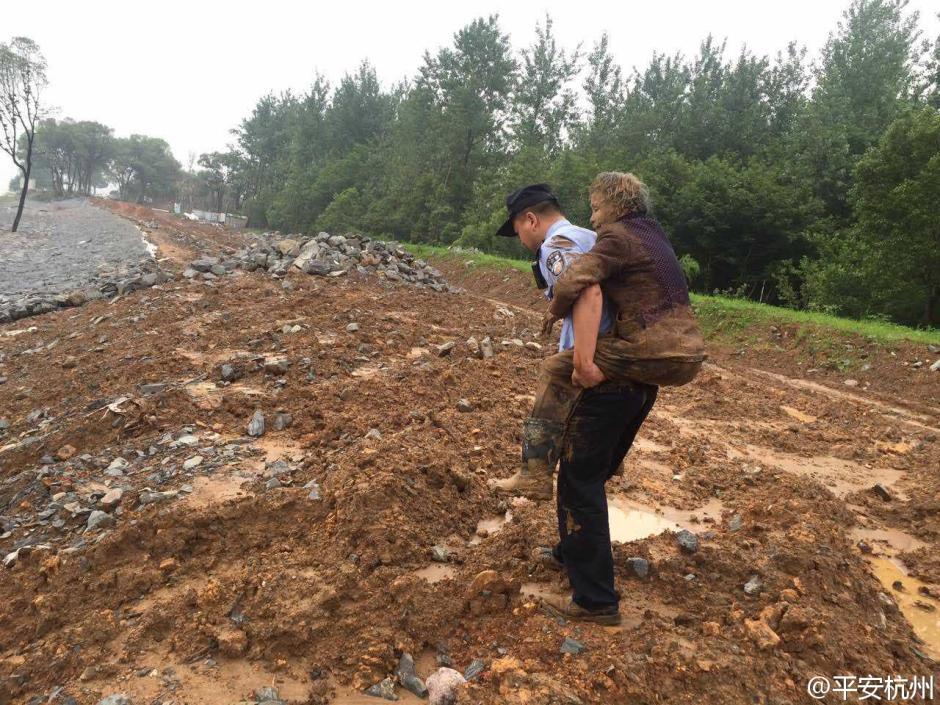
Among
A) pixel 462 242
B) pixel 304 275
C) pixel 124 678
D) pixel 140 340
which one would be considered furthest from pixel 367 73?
pixel 124 678

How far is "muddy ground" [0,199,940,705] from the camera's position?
8.11 ft

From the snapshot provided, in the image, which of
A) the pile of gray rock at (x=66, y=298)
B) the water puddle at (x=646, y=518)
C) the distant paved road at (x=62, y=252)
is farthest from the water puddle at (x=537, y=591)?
the distant paved road at (x=62, y=252)

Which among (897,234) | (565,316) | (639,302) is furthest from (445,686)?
(897,234)

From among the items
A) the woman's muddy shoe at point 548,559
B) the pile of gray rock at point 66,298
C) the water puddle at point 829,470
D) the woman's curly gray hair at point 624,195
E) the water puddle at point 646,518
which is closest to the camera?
the woman's curly gray hair at point 624,195

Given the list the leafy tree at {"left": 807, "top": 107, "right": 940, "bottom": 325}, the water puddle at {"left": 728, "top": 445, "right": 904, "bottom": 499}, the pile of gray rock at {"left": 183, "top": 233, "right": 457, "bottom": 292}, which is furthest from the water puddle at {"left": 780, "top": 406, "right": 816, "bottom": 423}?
the pile of gray rock at {"left": 183, "top": 233, "right": 457, "bottom": 292}

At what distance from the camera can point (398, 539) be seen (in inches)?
130

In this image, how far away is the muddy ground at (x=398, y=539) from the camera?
247 centimetres

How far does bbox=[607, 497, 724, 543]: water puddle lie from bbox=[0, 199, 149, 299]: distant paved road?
46.6ft

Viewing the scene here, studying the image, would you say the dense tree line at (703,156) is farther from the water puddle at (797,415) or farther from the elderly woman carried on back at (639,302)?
the elderly woman carried on back at (639,302)

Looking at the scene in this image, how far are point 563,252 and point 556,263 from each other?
0.06 metres

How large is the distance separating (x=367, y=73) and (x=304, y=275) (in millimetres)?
40155

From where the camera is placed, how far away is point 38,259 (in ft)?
66.1

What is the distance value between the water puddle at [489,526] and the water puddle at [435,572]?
0.31m

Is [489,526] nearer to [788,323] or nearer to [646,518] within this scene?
[646,518]
